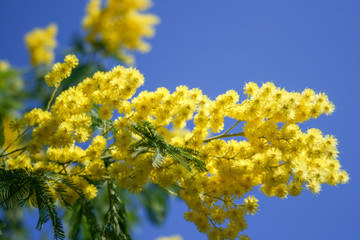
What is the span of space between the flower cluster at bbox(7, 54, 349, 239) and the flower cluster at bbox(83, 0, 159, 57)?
3.87 m

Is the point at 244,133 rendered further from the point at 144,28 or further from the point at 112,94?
the point at 144,28

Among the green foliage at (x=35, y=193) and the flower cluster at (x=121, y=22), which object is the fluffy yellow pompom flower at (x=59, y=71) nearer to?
the green foliage at (x=35, y=193)

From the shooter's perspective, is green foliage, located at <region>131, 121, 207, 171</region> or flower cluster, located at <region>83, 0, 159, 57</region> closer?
green foliage, located at <region>131, 121, 207, 171</region>

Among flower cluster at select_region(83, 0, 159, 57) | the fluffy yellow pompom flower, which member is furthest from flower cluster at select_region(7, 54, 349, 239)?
flower cluster at select_region(83, 0, 159, 57)

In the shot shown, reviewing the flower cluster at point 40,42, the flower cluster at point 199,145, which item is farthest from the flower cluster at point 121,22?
the flower cluster at point 199,145

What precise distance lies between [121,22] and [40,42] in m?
1.96

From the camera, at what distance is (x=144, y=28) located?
7906mm

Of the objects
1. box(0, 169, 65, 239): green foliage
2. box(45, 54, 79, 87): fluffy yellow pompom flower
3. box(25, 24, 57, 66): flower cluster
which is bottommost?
box(0, 169, 65, 239): green foliage

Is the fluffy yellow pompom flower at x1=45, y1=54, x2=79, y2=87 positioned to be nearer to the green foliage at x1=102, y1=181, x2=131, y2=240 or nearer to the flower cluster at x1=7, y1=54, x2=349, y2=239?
the flower cluster at x1=7, y1=54, x2=349, y2=239

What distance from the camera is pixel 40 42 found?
771 centimetres

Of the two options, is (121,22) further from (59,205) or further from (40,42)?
(59,205)

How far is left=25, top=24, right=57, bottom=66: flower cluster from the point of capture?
7.21 meters

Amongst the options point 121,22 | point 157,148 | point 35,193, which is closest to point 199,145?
point 157,148

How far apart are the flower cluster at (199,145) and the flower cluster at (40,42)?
15.4ft
